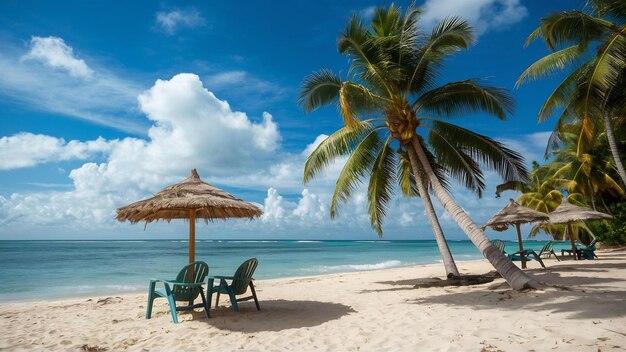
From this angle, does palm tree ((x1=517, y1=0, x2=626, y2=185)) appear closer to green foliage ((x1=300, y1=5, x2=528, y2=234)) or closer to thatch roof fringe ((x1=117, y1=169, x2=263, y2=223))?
green foliage ((x1=300, y1=5, x2=528, y2=234))

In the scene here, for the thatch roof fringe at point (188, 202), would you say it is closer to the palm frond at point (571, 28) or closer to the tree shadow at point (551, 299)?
the tree shadow at point (551, 299)

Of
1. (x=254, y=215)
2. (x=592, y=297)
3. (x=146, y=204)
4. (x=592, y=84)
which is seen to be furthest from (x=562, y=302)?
(x=146, y=204)

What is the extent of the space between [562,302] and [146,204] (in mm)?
6235

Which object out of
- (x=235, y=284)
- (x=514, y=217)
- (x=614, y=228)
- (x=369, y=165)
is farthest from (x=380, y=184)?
(x=614, y=228)

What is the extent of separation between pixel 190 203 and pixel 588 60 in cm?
1058

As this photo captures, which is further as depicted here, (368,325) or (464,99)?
(464,99)

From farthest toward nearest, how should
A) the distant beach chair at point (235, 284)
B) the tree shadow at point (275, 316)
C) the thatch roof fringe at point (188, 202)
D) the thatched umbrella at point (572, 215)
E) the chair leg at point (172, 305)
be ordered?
1. the thatched umbrella at point (572, 215)
2. the distant beach chair at point (235, 284)
3. the thatch roof fringe at point (188, 202)
4. the chair leg at point (172, 305)
5. the tree shadow at point (275, 316)

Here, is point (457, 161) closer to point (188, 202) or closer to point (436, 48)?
point (436, 48)

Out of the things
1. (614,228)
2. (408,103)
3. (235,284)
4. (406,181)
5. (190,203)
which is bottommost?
(235,284)

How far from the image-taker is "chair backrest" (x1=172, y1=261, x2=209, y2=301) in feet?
17.1

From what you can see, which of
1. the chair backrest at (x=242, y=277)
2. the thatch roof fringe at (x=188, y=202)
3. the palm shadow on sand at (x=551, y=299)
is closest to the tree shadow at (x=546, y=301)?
the palm shadow on sand at (x=551, y=299)

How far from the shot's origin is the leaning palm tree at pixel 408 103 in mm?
8180

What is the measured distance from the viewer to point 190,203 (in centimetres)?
540

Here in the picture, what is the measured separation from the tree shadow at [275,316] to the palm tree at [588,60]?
7481mm
